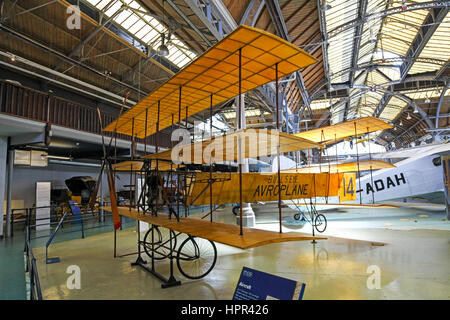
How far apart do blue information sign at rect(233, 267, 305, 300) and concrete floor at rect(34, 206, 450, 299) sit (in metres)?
1.68

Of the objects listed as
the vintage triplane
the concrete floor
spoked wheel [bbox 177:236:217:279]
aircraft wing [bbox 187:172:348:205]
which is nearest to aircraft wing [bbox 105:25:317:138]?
the vintage triplane

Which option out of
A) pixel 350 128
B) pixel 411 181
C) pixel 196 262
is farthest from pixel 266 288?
pixel 411 181

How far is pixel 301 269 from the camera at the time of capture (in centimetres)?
508

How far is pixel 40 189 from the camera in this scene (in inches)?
435

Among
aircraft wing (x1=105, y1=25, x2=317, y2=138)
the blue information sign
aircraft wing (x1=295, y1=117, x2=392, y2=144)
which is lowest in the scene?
the blue information sign

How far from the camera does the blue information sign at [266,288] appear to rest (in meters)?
2.10

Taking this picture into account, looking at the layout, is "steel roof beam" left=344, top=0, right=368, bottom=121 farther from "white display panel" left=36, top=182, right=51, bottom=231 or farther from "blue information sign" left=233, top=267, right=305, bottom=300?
"white display panel" left=36, top=182, right=51, bottom=231

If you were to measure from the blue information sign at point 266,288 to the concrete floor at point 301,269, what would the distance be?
5.51ft

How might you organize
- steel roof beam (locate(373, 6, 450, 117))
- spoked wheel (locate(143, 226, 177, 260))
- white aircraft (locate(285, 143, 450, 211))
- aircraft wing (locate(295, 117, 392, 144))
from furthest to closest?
steel roof beam (locate(373, 6, 450, 117)) → white aircraft (locate(285, 143, 450, 211)) → aircraft wing (locate(295, 117, 392, 144)) → spoked wheel (locate(143, 226, 177, 260))

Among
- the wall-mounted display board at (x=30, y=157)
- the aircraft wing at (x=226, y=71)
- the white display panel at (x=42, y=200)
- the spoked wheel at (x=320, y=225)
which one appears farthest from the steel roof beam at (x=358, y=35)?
the white display panel at (x=42, y=200)

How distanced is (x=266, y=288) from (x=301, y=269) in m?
3.20

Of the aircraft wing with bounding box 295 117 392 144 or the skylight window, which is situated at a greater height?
the skylight window

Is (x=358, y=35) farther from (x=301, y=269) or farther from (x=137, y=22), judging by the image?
(x=301, y=269)

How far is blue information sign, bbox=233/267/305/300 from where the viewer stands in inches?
82.7
